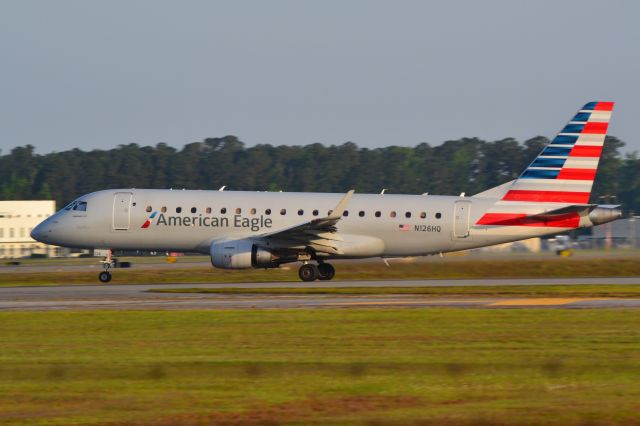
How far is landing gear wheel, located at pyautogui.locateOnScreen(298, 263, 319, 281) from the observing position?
1649 inches

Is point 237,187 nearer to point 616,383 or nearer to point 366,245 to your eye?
point 366,245

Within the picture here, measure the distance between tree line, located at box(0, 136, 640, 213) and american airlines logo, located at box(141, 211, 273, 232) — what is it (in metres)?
93.5

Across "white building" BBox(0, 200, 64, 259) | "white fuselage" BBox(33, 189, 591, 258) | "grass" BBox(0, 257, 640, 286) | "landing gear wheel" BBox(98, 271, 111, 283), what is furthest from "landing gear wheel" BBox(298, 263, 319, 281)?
"white building" BBox(0, 200, 64, 259)

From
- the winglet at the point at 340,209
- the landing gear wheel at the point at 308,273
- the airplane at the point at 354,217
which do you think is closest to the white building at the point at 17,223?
the airplane at the point at 354,217

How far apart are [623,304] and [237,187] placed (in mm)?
116542

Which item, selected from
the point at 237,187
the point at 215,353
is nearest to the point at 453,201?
the point at 215,353

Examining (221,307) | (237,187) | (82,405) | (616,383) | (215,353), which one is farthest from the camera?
(237,187)

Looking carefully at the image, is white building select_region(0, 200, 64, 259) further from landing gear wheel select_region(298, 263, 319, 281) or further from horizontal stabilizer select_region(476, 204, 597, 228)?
horizontal stabilizer select_region(476, 204, 597, 228)

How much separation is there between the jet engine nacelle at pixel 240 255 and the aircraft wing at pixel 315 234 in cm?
60

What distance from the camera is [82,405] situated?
13.6 m

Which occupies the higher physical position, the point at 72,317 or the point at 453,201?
the point at 453,201

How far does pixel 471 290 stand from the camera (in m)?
34.8

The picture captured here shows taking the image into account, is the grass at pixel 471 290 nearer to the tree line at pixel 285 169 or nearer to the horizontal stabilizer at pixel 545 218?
the horizontal stabilizer at pixel 545 218

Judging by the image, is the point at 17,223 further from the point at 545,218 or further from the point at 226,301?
the point at 226,301
